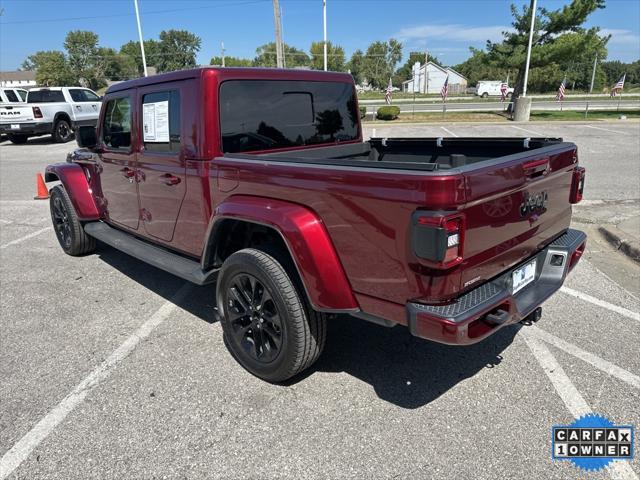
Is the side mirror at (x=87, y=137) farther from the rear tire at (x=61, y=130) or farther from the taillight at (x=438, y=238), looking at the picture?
the rear tire at (x=61, y=130)

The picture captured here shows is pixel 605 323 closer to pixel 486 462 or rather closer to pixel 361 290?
pixel 486 462

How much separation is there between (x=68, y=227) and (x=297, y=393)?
12.9ft

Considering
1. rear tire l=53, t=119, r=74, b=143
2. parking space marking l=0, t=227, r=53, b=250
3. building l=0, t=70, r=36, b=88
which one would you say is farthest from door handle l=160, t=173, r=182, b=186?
building l=0, t=70, r=36, b=88

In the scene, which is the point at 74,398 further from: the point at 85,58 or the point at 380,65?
the point at 85,58

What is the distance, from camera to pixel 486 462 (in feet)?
7.54

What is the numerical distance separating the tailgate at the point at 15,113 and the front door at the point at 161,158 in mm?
16947

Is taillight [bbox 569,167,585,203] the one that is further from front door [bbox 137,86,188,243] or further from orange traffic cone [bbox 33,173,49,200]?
orange traffic cone [bbox 33,173,49,200]

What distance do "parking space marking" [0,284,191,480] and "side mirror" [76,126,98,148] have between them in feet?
6.09

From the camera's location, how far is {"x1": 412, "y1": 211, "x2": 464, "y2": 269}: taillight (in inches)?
78.7

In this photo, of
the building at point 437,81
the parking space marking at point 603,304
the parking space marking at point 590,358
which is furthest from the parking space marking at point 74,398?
the building at point 437,81

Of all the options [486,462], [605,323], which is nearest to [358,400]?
[486,462]

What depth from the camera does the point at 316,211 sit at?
250 centimetres

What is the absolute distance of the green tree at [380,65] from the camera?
94.5 m

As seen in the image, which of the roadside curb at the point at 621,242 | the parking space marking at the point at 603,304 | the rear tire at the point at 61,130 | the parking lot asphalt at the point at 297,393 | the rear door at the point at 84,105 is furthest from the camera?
the rear door at the point at 84,105
